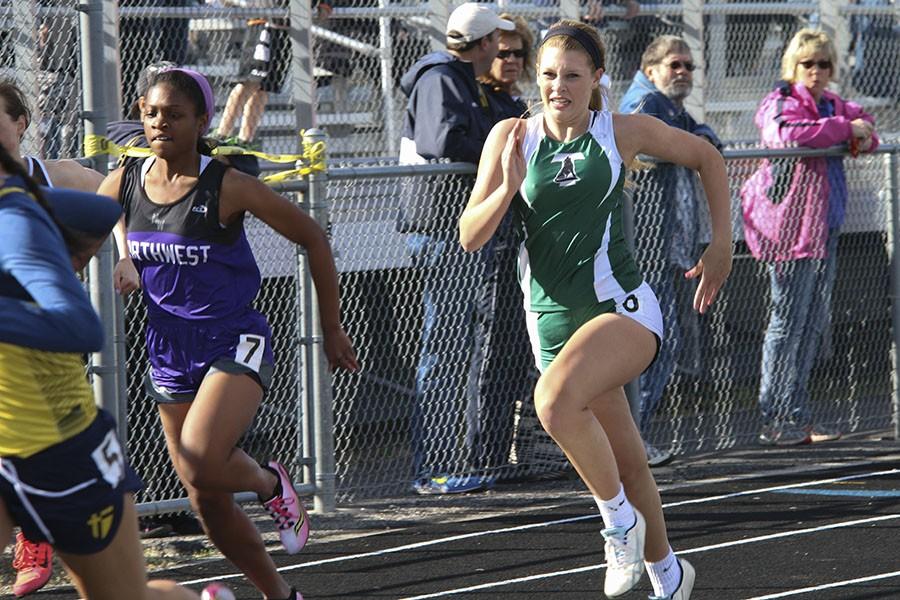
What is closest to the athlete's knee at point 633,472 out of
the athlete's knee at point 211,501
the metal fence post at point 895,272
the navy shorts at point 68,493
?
the athlete's knee at point 211,501

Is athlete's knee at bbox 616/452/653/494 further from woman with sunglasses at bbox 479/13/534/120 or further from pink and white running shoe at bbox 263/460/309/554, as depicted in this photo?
woman with sunglasses at bbox 479/13/534/120

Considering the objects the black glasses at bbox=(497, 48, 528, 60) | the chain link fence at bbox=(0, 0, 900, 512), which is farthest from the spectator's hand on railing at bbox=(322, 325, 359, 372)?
the black glasses at bbox=(497, 48, 528, 60)

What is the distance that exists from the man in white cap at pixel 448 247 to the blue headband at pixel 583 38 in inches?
89.6

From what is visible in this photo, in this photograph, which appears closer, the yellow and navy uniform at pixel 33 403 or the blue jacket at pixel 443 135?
the yellow and navy uniform at pixel 33 403

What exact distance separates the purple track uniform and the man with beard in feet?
13.0

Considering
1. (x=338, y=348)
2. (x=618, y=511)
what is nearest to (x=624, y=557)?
(x=618, y=511)

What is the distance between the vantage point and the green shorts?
19.6ft

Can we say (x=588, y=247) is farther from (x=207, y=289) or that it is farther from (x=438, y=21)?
(x=438, y=21)

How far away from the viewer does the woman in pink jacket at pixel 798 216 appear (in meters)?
9.91

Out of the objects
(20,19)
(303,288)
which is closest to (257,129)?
(303,288)

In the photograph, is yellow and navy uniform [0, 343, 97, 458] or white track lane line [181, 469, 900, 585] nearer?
yellow and navy uniform [0, 343, 97, 458]

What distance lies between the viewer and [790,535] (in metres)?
7.41

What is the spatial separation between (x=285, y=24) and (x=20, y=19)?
274 centimetres

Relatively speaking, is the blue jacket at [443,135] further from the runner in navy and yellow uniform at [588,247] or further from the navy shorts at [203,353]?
the navy shorts at [203,353]
